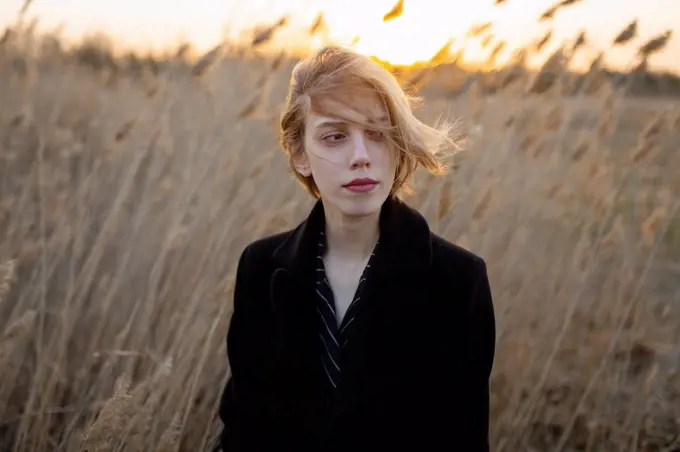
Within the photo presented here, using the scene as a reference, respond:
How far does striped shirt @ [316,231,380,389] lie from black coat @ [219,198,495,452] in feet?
0.05

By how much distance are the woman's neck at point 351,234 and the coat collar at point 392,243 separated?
0.08ft

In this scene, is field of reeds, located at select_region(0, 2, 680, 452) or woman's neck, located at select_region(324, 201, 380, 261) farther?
field of reeds, located at select_region(0, 2, 680, 452)

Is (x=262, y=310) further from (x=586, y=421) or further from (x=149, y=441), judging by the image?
(x=586, y=421)

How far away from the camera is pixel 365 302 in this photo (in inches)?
49.2

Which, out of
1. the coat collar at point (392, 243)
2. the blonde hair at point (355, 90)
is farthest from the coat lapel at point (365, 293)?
the blonde hair at point (355, 90)

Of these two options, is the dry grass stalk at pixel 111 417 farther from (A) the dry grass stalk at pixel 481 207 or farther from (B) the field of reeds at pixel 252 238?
(A) the dry grass stalk at pixel 481 207

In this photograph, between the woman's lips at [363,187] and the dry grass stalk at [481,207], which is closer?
the woman's lips at [363,187]

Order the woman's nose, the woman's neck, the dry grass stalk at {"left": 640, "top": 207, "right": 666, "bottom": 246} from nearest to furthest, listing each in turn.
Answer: the woman's nose
the woman's neck
the dry grass stalk at {"left": 640, "top": 207, "right": 666, "bottom": 246}

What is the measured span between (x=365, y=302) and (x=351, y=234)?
129 mm

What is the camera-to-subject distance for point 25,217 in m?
2.09

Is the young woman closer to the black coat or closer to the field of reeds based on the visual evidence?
the black coat

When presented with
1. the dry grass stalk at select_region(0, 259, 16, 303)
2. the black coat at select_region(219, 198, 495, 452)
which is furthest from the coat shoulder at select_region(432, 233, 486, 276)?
the dry grass stalk at select_region(0, 259, 16, 303)

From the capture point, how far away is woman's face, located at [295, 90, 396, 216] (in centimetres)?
119

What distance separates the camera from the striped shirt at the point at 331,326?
127 centimetres
